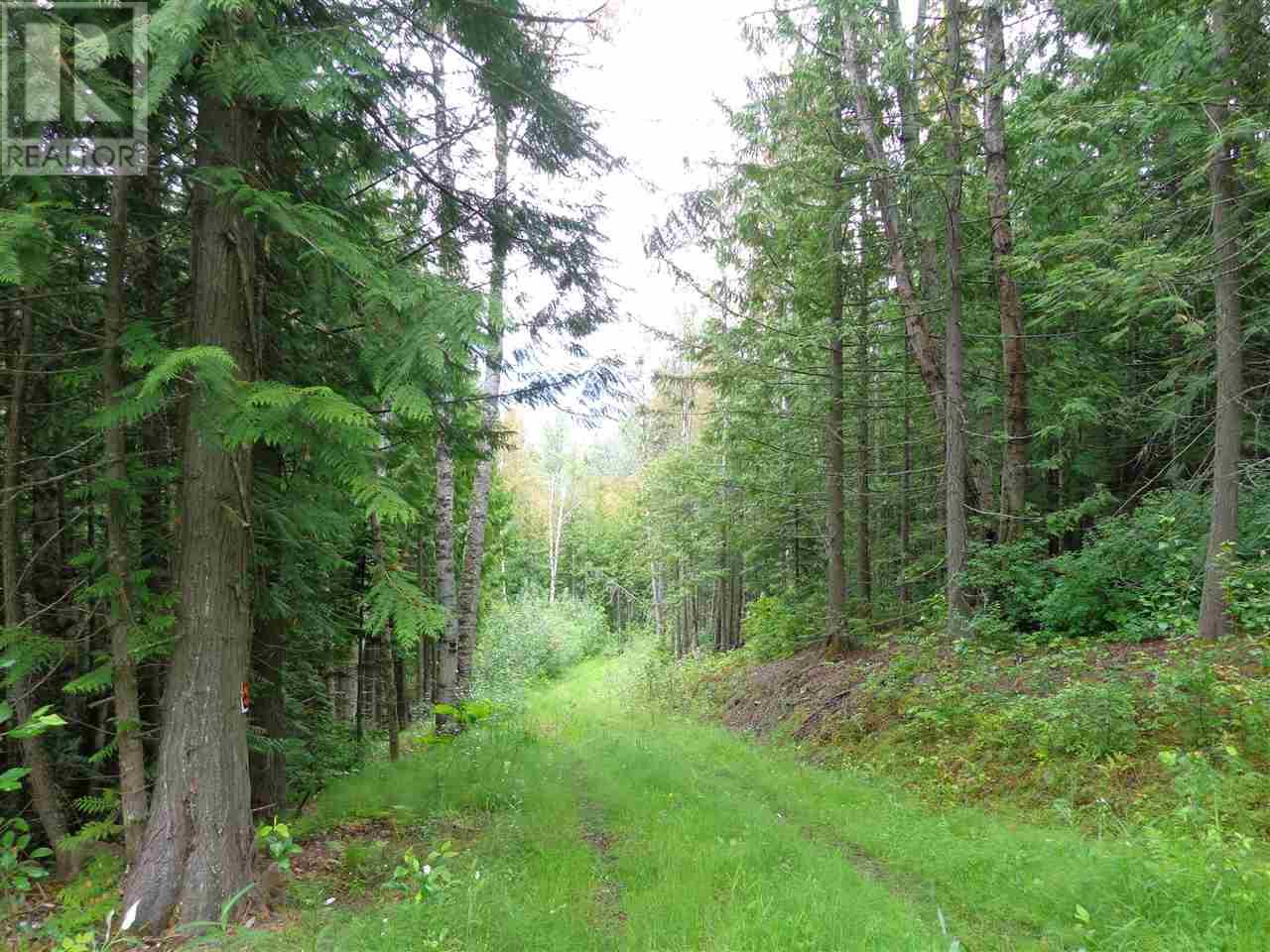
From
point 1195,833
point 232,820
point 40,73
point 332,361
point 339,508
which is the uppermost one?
point 40,73

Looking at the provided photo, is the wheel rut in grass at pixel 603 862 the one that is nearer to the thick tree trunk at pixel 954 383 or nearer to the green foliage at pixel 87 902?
the green foliage at pixel 87 902

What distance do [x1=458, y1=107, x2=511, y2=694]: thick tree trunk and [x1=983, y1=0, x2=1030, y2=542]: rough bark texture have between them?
728 centimetres

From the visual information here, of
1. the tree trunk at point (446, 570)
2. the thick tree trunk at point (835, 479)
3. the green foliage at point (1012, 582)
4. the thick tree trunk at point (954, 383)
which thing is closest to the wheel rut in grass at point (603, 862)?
the tree trunk at point (446, 570)

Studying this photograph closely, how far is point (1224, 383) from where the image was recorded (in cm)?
737

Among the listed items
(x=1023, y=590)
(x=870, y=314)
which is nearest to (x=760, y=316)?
(x=870, y=314)

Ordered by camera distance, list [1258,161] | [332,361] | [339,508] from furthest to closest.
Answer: [1258,161], [332,361], [339,508]

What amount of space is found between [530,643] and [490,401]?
2102 centimetres

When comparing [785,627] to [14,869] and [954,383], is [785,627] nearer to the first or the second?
[954,383]

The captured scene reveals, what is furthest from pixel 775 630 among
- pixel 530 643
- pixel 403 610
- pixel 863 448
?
pixel 403 610

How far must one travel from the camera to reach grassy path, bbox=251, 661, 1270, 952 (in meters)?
3.84

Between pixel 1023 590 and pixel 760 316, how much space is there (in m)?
7.24

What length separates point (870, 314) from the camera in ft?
45.1

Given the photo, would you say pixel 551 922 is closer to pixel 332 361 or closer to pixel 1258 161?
pixel 332 361

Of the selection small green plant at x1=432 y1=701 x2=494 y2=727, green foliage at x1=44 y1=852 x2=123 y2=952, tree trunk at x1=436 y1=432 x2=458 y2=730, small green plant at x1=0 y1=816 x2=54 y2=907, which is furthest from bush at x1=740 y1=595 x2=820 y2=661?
small green plant at x1=0 y1=816 x2=54 y2=907
